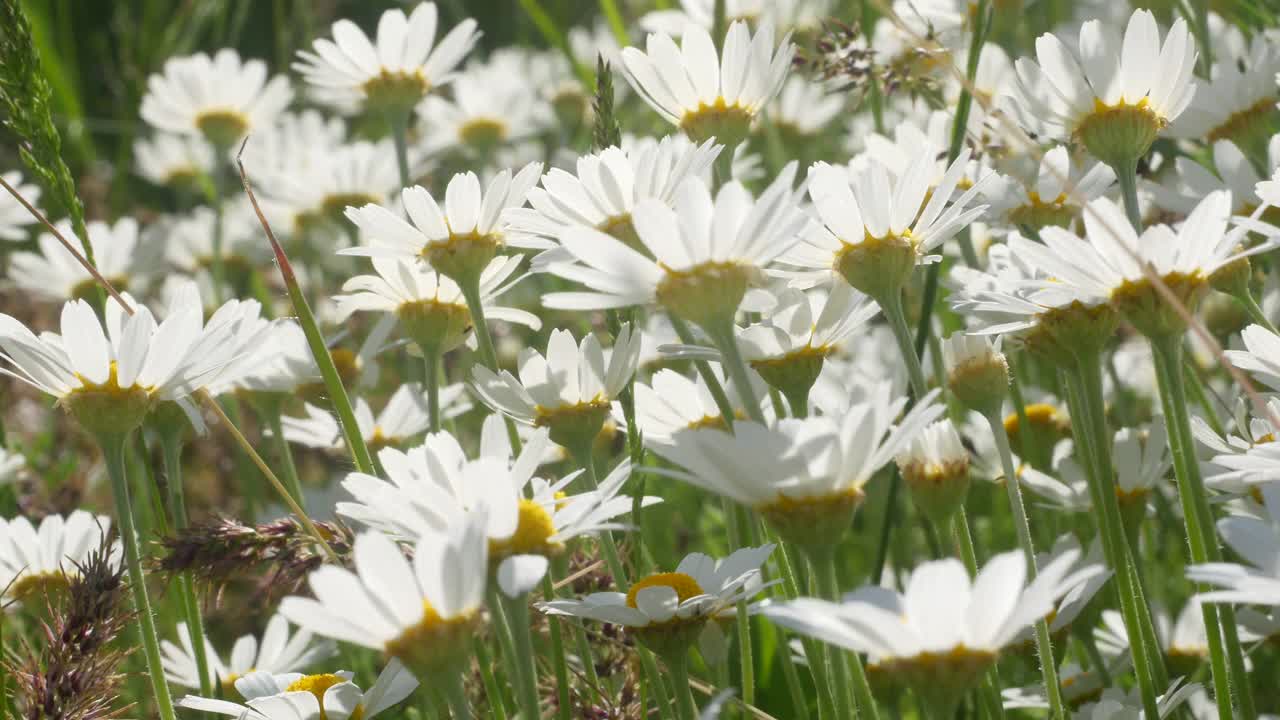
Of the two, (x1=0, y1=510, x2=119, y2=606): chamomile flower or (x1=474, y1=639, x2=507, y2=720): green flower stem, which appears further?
(x1=0, y1=510, x2=119, y2=606): chamomile flower

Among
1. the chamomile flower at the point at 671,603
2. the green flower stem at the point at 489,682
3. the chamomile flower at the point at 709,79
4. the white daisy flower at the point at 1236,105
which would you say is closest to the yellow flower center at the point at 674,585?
the chamomile flower at the point at 671,603

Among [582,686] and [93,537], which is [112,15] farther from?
[582,686]

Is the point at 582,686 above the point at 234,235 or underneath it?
underneath

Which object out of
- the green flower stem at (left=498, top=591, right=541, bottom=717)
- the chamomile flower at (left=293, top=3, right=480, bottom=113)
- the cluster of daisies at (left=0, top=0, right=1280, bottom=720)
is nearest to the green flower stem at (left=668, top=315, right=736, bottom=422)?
the cluster of daisies at (left=0, top=0, right=1280, bottom=720)

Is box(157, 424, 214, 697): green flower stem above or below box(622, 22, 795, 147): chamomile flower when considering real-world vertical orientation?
below

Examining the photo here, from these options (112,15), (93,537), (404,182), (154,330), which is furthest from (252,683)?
(112,15)

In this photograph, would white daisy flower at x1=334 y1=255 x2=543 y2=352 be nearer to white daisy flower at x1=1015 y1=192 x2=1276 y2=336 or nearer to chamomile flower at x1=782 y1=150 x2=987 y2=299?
chamomile flower at x1=782 y1=150 x2=987 y2=299
